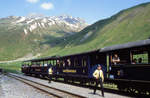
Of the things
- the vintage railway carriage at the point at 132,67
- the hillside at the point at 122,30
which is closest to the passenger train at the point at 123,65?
the vintage railway carriage at the point at 132,67

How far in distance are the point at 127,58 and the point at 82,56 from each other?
7.43 meters

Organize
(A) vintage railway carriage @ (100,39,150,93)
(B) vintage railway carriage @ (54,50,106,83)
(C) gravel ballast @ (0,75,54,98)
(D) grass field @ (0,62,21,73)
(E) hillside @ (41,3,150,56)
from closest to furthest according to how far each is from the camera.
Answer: (A) vintage railway carriage @ (100,39,150,93) → (C) gravel ballast @ (0,75,54,98) → (B) vintage railway carriage @ (54,50,106,83) → (D) grass field @ (0,62,21,73) → (E) hillside @ (41,3,150,56)

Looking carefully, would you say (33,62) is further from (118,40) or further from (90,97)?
(118,40)

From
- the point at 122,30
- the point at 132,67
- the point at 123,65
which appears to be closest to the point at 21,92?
the point at 123,65

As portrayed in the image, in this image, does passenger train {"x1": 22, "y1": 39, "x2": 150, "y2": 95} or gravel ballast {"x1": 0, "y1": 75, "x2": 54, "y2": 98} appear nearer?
passenger train {"x1": 22, "y1": 39, "x2": 150, "y2": 95}

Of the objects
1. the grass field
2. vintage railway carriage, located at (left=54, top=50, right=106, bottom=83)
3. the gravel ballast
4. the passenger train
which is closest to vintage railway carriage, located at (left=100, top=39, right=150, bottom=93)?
the passenger train

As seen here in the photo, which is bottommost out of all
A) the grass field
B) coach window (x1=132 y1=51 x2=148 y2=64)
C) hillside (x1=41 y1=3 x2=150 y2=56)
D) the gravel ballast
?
the gravel ballast

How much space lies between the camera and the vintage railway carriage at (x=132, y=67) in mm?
13016

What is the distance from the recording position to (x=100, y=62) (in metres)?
18.0

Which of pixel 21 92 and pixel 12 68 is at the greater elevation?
pixel 12 68

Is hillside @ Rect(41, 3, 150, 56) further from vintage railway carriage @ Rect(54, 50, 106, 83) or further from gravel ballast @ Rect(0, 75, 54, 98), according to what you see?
gravel ballast @ Rect(0, 75, 54, 98)

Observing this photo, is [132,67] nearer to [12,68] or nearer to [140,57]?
[140,57]

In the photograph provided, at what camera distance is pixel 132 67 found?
45.8 ft

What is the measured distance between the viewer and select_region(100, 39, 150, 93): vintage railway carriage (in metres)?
13.0
